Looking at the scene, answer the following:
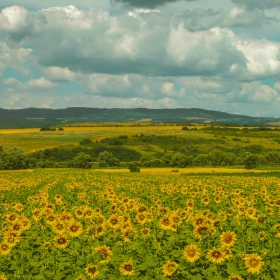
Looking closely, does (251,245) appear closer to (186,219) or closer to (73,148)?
(186,219)

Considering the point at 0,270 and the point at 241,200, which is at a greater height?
the point at 241,200

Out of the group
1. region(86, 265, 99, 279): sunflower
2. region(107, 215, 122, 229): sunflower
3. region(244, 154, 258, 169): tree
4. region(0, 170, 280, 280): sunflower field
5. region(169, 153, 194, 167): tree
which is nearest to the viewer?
region(86, 265, 99, 279): sunflower

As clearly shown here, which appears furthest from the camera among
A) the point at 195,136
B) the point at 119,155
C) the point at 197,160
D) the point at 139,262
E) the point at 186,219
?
the point at 195,136

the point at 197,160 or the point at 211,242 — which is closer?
the point at 211,242

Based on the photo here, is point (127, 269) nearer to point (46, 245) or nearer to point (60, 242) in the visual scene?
point (60, 242)

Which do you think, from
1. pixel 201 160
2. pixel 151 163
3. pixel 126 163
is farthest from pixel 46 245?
pixel 201 160

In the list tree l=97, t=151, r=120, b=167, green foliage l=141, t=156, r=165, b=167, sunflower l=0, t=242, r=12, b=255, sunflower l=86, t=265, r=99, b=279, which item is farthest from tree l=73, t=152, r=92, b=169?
sunflower l=86, t=265, r=99, b=279

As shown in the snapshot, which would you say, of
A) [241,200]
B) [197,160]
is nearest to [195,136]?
[197,160]

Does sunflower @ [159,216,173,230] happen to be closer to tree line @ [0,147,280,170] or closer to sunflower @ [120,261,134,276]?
sunflower @ [120,261,134,276]

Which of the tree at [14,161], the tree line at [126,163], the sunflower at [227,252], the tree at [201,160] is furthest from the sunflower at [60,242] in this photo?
the tree at [14,161]

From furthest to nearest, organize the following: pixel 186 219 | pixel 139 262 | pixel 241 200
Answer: pixel 241 200
pixel 186 219
pixel 139 262

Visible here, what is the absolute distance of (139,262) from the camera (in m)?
8.33

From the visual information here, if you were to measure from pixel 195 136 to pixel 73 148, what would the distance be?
234 feet

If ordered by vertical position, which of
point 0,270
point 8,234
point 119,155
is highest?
point 8,234
